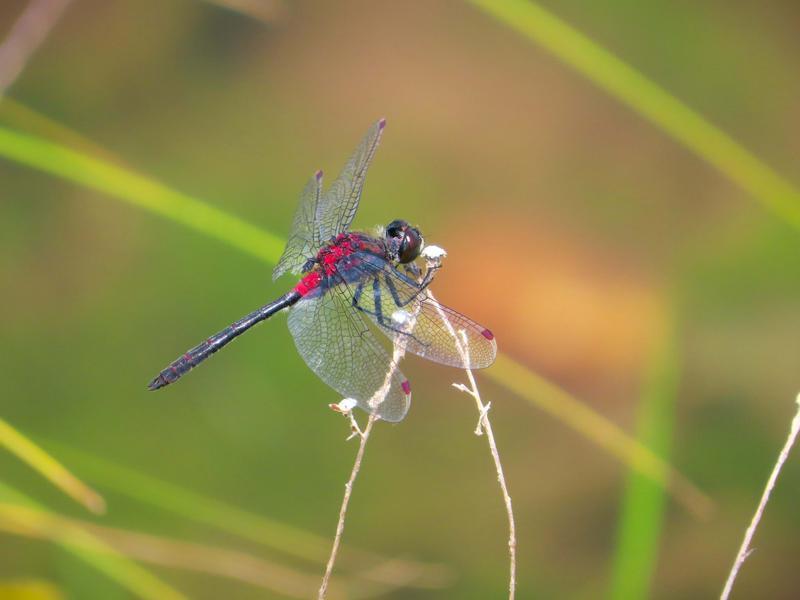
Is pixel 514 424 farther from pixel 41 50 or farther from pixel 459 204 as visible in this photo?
pixel 41 50

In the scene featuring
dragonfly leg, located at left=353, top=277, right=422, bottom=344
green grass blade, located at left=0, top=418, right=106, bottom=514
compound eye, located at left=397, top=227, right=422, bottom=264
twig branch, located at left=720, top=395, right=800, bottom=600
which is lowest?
twig branch, located at left=720, top=395, right=800, bottom=600

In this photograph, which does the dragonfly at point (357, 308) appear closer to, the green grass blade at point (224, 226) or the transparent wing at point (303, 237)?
the transparent wing at point (303, 237)

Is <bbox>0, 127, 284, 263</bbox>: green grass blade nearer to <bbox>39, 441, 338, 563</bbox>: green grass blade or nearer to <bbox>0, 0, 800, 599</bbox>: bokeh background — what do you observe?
<bbox>0, 0, 800, 599</bbox>: bokeh background

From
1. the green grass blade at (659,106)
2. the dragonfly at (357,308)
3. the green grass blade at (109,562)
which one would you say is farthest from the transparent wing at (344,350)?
the green grass blade at (659,106)

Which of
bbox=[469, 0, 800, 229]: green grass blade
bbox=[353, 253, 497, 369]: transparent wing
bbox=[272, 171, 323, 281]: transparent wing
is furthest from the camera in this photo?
bbox=[469, 0, 800, 229]: green grass blade

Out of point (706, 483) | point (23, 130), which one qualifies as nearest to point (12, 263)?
point (23, 130)

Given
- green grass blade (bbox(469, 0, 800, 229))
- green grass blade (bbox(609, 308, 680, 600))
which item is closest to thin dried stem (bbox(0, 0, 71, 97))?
green grass blade (bbox(469, 0, 800, 229))

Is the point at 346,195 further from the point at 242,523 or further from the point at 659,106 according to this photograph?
the point at 659,106
